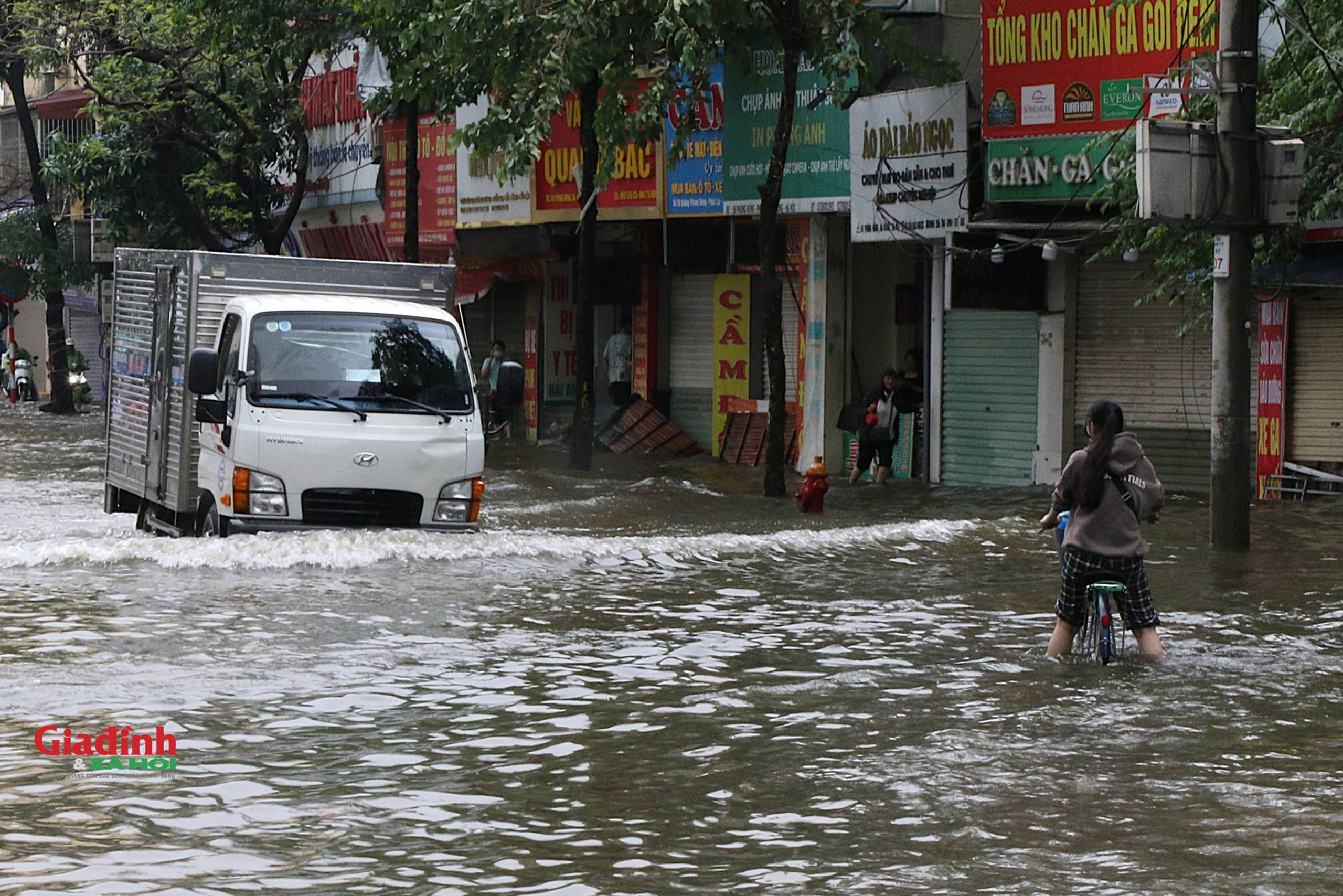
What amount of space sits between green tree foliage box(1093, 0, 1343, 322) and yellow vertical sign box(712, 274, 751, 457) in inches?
372

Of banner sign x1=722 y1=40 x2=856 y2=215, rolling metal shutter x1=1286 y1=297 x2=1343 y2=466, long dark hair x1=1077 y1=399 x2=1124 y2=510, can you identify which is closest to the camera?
long dark hair x1=1077 y1=399 x2=1124 y2=510

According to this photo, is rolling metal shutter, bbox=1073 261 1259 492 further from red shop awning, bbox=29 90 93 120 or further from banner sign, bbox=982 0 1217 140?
red shop awning, bbox=29 90 93 120

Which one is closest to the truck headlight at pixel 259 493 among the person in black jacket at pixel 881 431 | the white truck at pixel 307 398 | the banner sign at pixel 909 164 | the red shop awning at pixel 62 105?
the white truck at pixel 307 398

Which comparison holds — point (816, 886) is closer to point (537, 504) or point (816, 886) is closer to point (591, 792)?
point (591, 792)

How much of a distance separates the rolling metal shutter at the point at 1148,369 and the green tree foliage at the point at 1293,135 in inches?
76.0

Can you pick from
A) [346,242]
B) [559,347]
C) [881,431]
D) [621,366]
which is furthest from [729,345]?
[346,242]

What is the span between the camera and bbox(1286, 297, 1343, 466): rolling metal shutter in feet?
59.6

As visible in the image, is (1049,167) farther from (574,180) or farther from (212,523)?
(212,523)

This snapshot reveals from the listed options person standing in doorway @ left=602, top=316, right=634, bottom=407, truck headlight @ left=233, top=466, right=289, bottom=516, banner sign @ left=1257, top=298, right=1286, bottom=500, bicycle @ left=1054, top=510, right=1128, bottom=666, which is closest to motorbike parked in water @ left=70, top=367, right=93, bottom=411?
person standing in doorway @ left=602, top=316, right=634, bottom=407

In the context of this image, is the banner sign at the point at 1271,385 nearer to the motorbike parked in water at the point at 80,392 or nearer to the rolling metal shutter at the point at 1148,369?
the rolling metal shutter at the point at 1148,369

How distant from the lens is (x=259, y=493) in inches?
522

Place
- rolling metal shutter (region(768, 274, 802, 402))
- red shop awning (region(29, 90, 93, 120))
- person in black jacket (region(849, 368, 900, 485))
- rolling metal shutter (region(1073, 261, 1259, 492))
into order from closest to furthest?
rolling metal shutter (region(1073, 261, 1259, 492)) → person in black jacket (region(849, 368, 900, 485)) → rolling metal shutter (region(768, 274, 802, 402)) → red shop awning (region(29, 90, 93, 120))

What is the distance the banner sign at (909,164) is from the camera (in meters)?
21.0

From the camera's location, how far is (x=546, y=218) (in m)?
27.8
